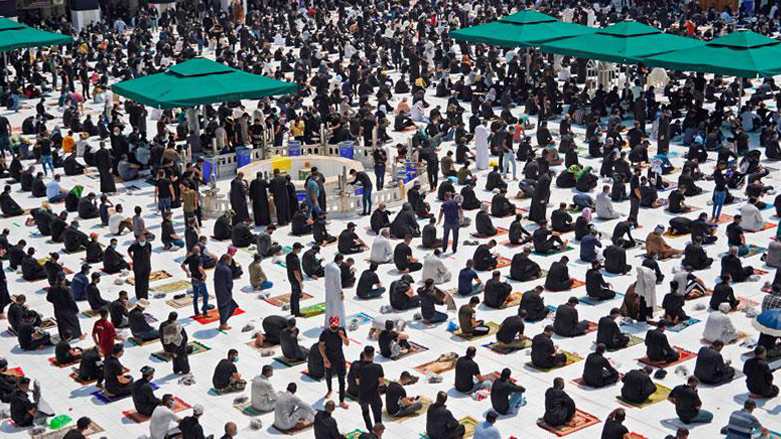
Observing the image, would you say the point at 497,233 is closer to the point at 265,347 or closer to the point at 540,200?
the point at 540,200

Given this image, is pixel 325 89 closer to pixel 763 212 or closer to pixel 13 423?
pixel 763 212

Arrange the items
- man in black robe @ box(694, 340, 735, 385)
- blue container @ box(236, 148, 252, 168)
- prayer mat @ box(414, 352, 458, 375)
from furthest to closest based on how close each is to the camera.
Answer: blue container @ box(236, 148, 252, 168) → prayer mat @ box(414, 352, 458, 375) → man in black robe @ box(694, 340, 735, 385)

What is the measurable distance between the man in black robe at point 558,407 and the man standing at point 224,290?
6932 millimetres

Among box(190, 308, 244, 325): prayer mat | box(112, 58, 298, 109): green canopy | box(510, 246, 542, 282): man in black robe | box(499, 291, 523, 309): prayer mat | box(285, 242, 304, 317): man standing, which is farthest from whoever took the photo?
box(112, 58, 298, 109): green canopy

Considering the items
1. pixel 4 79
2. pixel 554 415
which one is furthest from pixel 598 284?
pixel 4 79

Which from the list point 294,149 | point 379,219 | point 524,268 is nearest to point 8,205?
point 294,149

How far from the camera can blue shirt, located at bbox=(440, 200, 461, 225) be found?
26734 millimetres

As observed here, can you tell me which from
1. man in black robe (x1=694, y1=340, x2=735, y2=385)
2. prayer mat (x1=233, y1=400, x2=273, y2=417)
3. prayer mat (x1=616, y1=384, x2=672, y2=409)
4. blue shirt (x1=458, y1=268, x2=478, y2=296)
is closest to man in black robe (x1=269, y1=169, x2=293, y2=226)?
blue shirt (x1=458, y1=268, x2=478, y2=296)

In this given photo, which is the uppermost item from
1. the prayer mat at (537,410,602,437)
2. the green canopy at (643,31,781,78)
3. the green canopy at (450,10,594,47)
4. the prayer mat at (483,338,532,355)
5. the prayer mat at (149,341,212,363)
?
the green canopy at (643,31,781,78)

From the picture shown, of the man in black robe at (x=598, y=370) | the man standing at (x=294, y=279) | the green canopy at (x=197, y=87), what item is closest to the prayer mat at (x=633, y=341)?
the man in black robe at (x=598, y=370)

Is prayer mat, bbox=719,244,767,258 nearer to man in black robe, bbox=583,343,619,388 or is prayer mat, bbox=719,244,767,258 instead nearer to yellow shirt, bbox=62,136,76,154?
man in black robe, bbox=583,343,619,388

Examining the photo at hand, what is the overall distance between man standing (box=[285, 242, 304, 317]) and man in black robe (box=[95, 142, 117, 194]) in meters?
10.9

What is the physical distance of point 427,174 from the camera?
32844mm

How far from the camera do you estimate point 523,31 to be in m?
43.9
